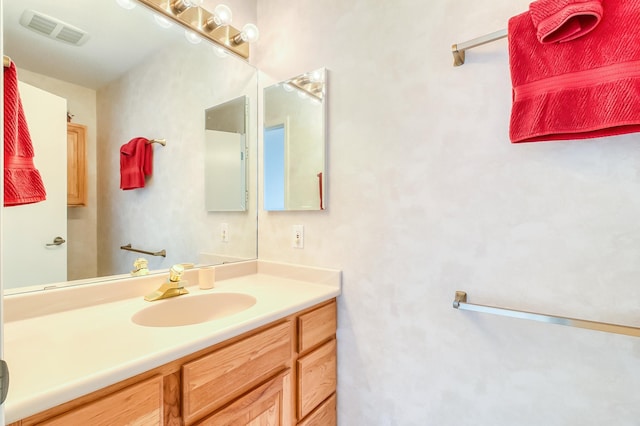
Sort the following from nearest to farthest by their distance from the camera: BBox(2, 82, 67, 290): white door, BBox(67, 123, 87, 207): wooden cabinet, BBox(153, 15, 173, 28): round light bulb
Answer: BBox(2, 82, 67, 290): white door
BBox(67, 123, 87, 207): wooden cabinet
BBox(153, 15, 173, 28): round light bulb

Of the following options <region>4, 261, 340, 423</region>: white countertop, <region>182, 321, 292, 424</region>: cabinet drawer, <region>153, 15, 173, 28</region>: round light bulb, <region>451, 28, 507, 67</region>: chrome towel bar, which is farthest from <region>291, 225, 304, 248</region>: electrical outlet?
<region>153, 15, 173, 28</region>: round light bulb

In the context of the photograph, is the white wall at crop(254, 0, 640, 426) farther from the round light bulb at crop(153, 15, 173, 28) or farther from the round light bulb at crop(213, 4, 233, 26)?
the round light bulb at crop(153, 15, 173, 28)

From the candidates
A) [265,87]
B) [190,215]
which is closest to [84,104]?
[190,215]

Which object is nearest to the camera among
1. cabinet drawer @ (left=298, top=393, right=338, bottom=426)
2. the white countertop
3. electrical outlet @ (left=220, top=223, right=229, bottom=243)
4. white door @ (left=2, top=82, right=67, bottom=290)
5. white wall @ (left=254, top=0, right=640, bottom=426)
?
the white countertop

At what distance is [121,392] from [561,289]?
1163mm

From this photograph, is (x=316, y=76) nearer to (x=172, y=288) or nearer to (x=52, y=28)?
(x=52, y=28)

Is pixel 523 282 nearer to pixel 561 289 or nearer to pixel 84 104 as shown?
pixel 561 289

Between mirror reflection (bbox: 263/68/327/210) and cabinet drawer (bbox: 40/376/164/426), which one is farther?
mirror reflection (bbox: 263/68/327/210)

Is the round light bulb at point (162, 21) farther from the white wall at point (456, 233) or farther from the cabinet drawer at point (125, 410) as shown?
the cabinet drawer at point (125, 410)

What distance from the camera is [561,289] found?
2.88ft

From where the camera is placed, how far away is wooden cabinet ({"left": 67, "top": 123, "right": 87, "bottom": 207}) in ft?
3.45

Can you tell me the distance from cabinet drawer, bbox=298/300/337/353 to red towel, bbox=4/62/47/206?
96 cm

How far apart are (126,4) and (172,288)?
1.14 metres

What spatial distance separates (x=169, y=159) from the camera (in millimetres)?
1371
